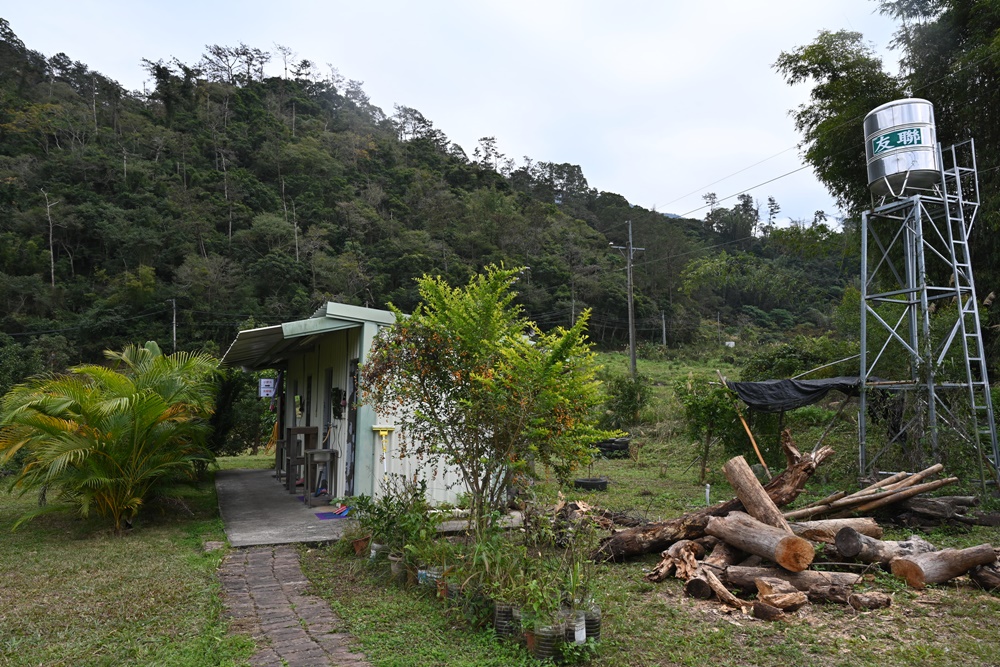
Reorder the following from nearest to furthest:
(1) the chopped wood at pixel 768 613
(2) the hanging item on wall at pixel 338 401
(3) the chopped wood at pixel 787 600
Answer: (1) the chopped wood at pixel 768 613
(3) the chopped wood at pixel 787 600
(2) the hanging item on wall at pixel 338 401

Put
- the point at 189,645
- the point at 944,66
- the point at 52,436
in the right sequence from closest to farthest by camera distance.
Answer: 1. the point at 189,645
2. the point at 52,436
3. the point at 944,66

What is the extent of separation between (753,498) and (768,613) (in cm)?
193

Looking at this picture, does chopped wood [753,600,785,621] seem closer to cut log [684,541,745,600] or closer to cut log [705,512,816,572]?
cut log [684,541,745,600]

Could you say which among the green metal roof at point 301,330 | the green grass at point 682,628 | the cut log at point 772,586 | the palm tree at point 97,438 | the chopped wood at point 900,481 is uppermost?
the green metal roof at point 301,330

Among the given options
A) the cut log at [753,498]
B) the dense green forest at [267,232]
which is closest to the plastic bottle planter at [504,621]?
the cut log at [753,498]

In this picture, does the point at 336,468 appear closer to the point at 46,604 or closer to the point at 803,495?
the point at 46,604

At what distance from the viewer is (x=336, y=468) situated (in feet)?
33.9

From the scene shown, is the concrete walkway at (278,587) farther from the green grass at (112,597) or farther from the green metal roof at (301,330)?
the green metal roof at (301,330)

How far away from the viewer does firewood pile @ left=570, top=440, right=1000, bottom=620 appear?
217 inches

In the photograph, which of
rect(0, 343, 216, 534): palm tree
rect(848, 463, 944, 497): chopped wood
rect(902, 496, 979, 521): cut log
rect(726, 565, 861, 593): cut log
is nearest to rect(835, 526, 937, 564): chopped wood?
rect(726, 565, 861, 593): cut log

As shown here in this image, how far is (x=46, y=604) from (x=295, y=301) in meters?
33.1

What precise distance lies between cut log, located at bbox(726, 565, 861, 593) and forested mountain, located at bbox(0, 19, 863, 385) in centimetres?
1911

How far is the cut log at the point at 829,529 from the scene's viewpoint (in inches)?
263

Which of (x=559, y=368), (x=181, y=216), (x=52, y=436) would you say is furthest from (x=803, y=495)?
(x=181, y=216)
